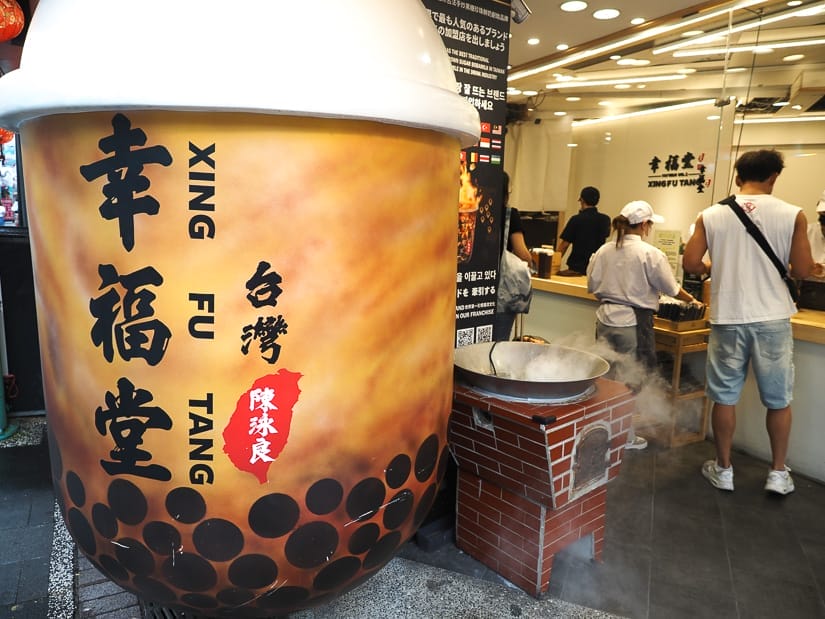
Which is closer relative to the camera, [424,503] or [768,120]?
[424,503]

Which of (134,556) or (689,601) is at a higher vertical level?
(134,556)

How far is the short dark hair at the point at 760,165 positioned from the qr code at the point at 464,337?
220 centimetres

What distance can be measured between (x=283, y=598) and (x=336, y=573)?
0.35 ft

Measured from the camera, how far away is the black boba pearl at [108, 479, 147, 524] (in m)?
0.97

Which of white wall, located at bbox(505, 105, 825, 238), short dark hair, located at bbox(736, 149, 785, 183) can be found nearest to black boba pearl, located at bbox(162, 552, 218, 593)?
short dark hair, located at bbox(736, 149, 785, 183)

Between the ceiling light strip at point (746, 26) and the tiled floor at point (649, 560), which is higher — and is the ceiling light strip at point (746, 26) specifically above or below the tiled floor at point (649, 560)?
above

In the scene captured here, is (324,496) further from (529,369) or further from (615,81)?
(615,81)

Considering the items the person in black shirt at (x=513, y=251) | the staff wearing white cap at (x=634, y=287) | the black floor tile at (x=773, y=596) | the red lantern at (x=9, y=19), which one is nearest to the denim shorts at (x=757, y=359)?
the staff wearing white cap at (x=634, y=287)

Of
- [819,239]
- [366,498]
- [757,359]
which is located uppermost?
[819,239]

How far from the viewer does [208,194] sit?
0.85 m

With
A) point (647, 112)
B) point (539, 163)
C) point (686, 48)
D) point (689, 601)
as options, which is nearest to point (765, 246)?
point (689, 601)

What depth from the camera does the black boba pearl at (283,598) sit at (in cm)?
106

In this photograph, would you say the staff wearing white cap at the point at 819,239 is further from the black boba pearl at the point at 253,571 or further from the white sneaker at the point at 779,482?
the black boba pearl at the point at 253,571

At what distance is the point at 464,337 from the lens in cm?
322
